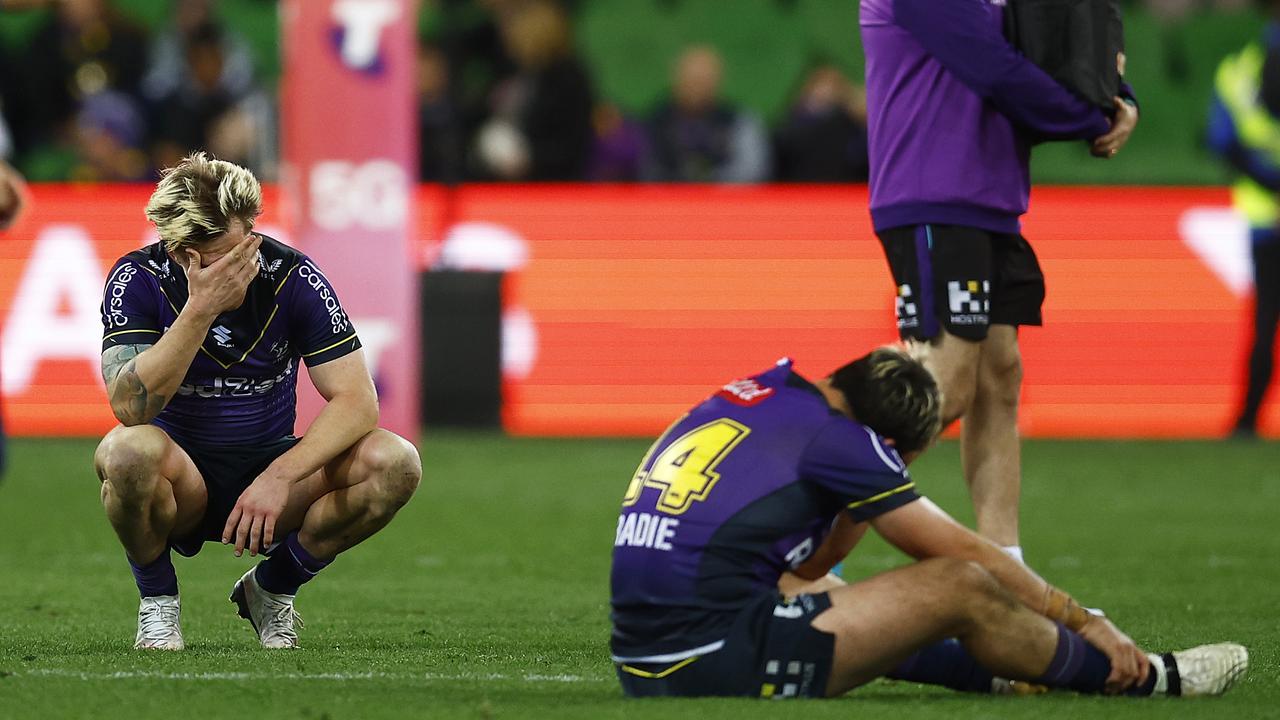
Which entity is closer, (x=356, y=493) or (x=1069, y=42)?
(x=356, y=493)

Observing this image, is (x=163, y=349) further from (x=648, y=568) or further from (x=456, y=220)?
(x=456, y=220)

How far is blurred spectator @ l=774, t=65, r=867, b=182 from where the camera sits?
1366 centimetres

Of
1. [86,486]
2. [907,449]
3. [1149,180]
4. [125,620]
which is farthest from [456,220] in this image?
[907,449]

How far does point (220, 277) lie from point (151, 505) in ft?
2.11

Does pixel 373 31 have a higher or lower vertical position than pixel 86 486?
higher

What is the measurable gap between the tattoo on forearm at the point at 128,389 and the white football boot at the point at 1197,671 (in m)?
2.51

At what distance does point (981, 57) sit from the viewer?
5.94 m

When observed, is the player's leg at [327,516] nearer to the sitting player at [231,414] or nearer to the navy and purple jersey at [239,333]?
the sitting player at [231,414]

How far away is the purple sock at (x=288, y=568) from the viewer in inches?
218

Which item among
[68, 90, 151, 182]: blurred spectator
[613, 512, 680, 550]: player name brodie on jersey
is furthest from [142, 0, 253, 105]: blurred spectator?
[613, 512, 680, 550]: player name brodie on jersey

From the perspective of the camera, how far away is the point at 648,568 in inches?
172

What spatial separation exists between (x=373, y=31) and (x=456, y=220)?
71.6 inches

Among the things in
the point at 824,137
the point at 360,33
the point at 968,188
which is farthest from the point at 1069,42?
the point at 824,137

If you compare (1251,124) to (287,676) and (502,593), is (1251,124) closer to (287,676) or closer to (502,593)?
(502,593)
